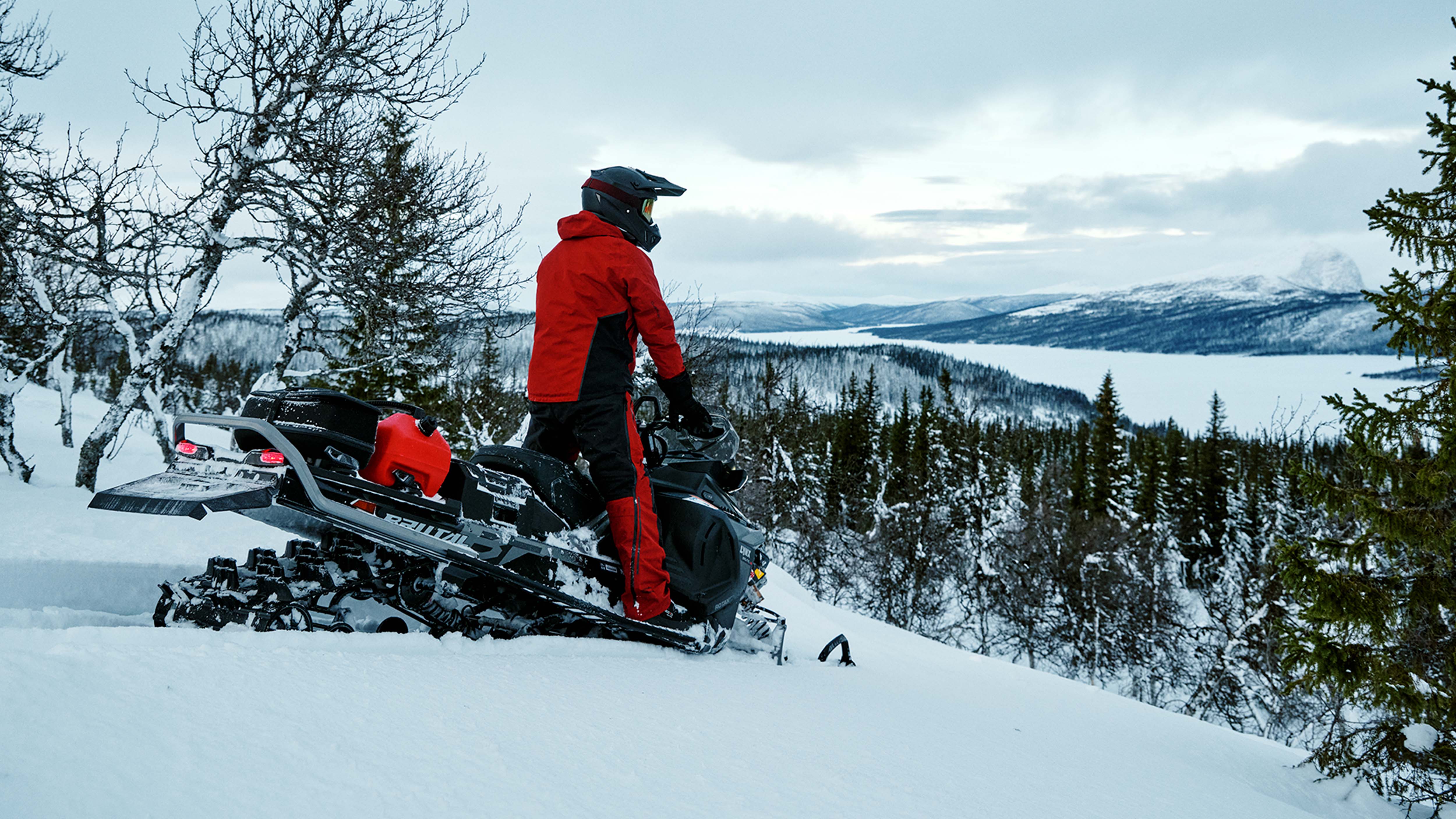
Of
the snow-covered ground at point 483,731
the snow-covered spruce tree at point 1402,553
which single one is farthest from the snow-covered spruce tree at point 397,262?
the snow-covered spruce tree at point 1402,553

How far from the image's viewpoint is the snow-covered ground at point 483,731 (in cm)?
150

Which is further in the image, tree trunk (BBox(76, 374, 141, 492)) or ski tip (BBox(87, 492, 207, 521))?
tree trunk (BBox(76, 374, 141, 492))

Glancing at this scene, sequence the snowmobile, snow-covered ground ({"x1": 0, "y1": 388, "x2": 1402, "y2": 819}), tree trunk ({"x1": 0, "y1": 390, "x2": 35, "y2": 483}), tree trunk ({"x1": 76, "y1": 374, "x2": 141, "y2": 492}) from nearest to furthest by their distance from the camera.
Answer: snow-covered ground ({"x1": 0, "y1": 388, "x2": 1402, "y2": 819}), the snowmobile, tree trunk ({"x1": 76, "y1": 374, "x2": 141, "y2": 492}), tree trunk ({"x1": 0, "y1": 390, "x2": 35, "y2": 483})

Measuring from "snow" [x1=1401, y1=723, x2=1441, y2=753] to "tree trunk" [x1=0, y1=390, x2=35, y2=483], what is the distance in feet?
36.8

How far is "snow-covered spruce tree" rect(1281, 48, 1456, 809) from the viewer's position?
15.7 ft

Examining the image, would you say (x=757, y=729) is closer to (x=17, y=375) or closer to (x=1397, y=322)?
(x=1397, y=322)

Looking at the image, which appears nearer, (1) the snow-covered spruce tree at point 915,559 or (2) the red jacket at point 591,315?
(2) the red jacket at point 591,315

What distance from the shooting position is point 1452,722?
470 centimetres

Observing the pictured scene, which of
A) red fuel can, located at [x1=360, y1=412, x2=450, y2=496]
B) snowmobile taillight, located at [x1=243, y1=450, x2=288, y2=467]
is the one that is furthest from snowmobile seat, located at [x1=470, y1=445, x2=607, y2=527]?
snowmobile taillight, located at [x1=243, y1=450, x2=288, y2=467]

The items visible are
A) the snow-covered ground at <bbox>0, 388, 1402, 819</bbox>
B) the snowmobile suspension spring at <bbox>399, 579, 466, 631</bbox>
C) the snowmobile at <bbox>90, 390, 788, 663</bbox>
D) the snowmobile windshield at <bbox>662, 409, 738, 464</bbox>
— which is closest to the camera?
the snow-covered ground at <bbox>0, 388, 1402, 819</bbox>

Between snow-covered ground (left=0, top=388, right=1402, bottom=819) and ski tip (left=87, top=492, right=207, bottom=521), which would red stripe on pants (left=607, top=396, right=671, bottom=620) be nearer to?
snow-covered ground (left=0, top=388, right=1402, bottom=819)

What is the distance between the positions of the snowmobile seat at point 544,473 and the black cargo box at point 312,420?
0.67m

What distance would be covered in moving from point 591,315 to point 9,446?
814 centimetres

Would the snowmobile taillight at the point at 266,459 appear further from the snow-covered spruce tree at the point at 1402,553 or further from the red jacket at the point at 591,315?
the snow-covered spruce tree at the point at 1402,553
